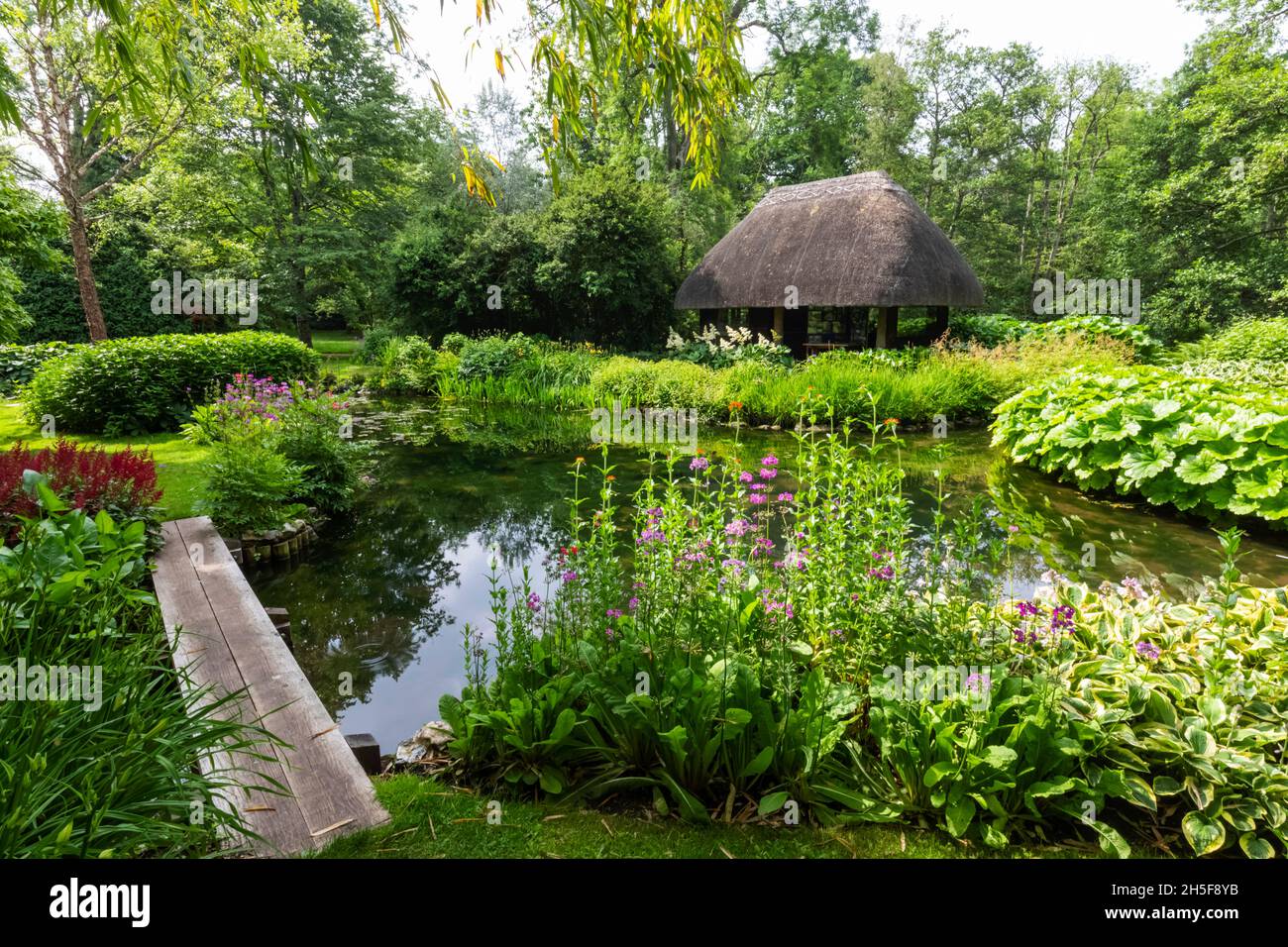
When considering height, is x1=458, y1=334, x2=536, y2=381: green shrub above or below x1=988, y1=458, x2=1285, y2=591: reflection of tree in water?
above

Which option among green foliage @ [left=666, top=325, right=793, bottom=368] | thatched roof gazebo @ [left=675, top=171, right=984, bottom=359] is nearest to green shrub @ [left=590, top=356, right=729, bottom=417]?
green foliage @ [left=666, top=325, right=793, bottom=368]

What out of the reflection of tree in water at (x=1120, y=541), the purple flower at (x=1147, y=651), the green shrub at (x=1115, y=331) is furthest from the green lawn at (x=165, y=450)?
the green shrub at (x=1115, y=331)

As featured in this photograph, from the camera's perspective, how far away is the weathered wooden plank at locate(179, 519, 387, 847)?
2.44m

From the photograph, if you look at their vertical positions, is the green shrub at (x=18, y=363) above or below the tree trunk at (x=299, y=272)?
below

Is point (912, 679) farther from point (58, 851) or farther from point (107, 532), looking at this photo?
point (107, 532)

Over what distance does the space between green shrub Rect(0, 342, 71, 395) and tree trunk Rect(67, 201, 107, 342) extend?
103cm

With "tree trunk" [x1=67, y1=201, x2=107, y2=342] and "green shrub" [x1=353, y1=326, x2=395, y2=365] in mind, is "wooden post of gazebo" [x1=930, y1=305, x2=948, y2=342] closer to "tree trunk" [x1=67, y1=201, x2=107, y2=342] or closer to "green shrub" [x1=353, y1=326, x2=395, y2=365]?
"green shrub" [x1=353, y1=326, x2=395, y2=365]

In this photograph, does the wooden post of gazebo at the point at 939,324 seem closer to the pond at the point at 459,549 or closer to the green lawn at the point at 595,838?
the pond at the point at 459,549

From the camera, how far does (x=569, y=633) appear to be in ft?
11.9

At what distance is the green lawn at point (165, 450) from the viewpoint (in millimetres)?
6706

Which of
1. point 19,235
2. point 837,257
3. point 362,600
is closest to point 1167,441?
point 362,600

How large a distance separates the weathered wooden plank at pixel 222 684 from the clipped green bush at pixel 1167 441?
7.72 metres
